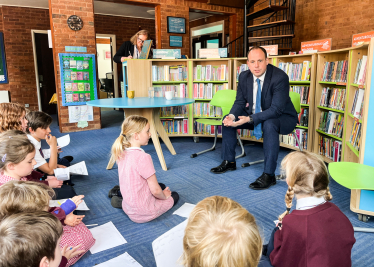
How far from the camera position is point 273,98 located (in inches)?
108

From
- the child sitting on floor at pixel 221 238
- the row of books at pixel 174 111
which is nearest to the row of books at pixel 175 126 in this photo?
the row of books at pixel 174 111

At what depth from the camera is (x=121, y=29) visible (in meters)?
8.13

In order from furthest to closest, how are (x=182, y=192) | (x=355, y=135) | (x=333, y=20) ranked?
(x=333, y=20) → (x=182, y=192) → (x=355, y=135)

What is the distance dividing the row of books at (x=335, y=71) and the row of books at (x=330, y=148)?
64 centimetres

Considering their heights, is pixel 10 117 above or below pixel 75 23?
below

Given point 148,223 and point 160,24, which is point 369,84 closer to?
point 148,223

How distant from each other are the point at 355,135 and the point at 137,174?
5.70ft

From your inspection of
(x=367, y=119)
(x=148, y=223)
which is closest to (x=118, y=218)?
(x=148, y=223)

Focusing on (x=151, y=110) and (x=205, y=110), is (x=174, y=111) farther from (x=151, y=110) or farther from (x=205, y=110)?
(x=151, y=110)

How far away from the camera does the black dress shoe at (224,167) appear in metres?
2.92

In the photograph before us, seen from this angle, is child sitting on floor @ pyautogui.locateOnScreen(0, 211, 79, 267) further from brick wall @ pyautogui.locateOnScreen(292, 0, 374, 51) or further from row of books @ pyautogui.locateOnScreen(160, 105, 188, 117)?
brick wall @ pyautogui.locateOnScreen(292, 0, 374, 51)

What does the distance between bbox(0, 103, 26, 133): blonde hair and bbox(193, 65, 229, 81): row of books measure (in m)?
2.54

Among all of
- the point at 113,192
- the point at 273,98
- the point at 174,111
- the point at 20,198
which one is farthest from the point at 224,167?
the point at 20,198

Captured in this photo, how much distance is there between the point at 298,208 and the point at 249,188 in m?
1.29
